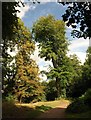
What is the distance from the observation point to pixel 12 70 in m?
41.8

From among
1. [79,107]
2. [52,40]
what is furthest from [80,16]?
[52,40]

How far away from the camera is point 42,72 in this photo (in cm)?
4759

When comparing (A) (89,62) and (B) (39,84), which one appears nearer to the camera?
(B) (39,84)

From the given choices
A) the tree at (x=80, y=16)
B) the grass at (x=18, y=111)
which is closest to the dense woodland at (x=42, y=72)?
the grass at (x=18, y=111)

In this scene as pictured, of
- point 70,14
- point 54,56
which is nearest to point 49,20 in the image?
point 54,56

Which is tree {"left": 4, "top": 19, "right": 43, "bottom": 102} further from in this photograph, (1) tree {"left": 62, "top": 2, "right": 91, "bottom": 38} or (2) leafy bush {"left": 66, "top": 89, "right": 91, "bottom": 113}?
(1) tree {"left": 62, "top": 2, "right": 91, "bottom": 38}

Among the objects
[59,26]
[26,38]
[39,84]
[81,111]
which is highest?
[59,26]

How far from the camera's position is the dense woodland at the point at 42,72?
3908 cm

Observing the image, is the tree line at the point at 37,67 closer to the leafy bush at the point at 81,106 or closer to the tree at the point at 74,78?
the tree at the point at 74,78

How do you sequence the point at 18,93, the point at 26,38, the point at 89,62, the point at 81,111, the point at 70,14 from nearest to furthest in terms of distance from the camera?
the point at 70,14, the point at 81,111, the point at 18,93, the point at 26,38, the point at 89,62

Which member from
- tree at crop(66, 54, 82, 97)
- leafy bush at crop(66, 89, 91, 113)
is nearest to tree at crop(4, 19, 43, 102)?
tree at crop(66, 54, 82, 97)

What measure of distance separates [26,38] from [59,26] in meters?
8.53

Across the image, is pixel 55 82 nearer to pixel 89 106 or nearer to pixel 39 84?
pixel 39 84

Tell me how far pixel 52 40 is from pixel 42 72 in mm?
5545
